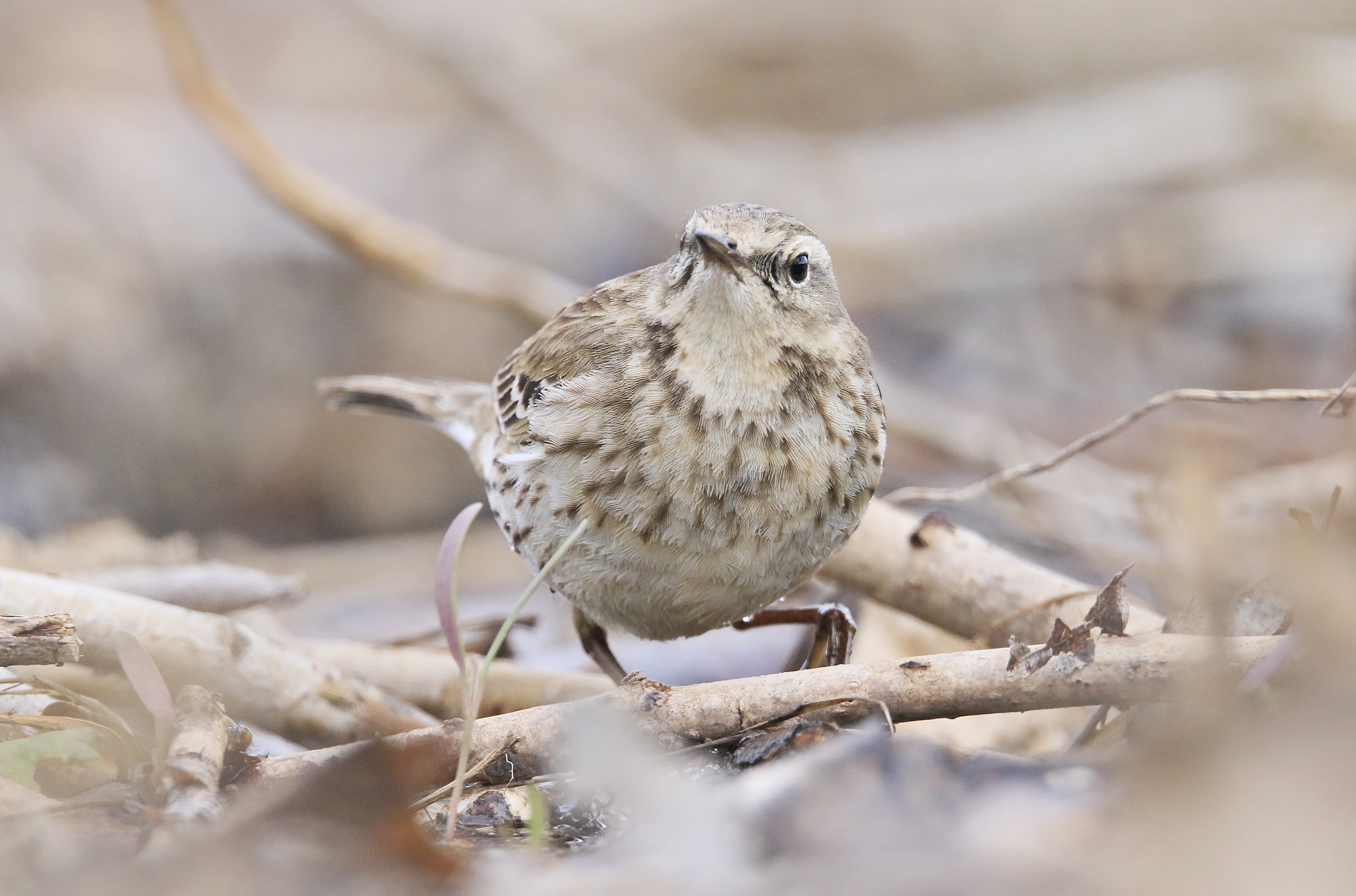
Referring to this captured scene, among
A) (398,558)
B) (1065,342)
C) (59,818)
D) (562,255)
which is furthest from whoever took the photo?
(562,255)

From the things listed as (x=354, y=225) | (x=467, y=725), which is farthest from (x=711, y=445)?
(x=354, y=225)

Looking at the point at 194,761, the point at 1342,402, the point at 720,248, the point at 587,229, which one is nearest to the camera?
the point at 194,761

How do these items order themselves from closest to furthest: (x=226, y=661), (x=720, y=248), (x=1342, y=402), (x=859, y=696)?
1. (x=859, y=696)
2. (x=1342, y=402)
3. (x=226, y=661)
4. (x=720, y=248)

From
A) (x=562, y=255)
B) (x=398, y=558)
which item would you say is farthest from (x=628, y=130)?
(x=398, y=558)

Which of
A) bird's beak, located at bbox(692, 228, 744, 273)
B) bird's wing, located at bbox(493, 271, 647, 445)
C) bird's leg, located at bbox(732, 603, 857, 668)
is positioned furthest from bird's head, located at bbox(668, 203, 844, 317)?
bird's leg, located at bbox(732, 603, 857, 668)

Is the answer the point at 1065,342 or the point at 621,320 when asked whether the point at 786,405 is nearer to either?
the point at 621,320

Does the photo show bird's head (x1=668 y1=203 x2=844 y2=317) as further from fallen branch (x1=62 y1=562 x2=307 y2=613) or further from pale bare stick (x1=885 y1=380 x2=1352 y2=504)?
fallen branch (x1=62 y1=562 x2=307 y2=613)

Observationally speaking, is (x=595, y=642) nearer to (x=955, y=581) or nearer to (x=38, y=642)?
(x=955, y=581)
